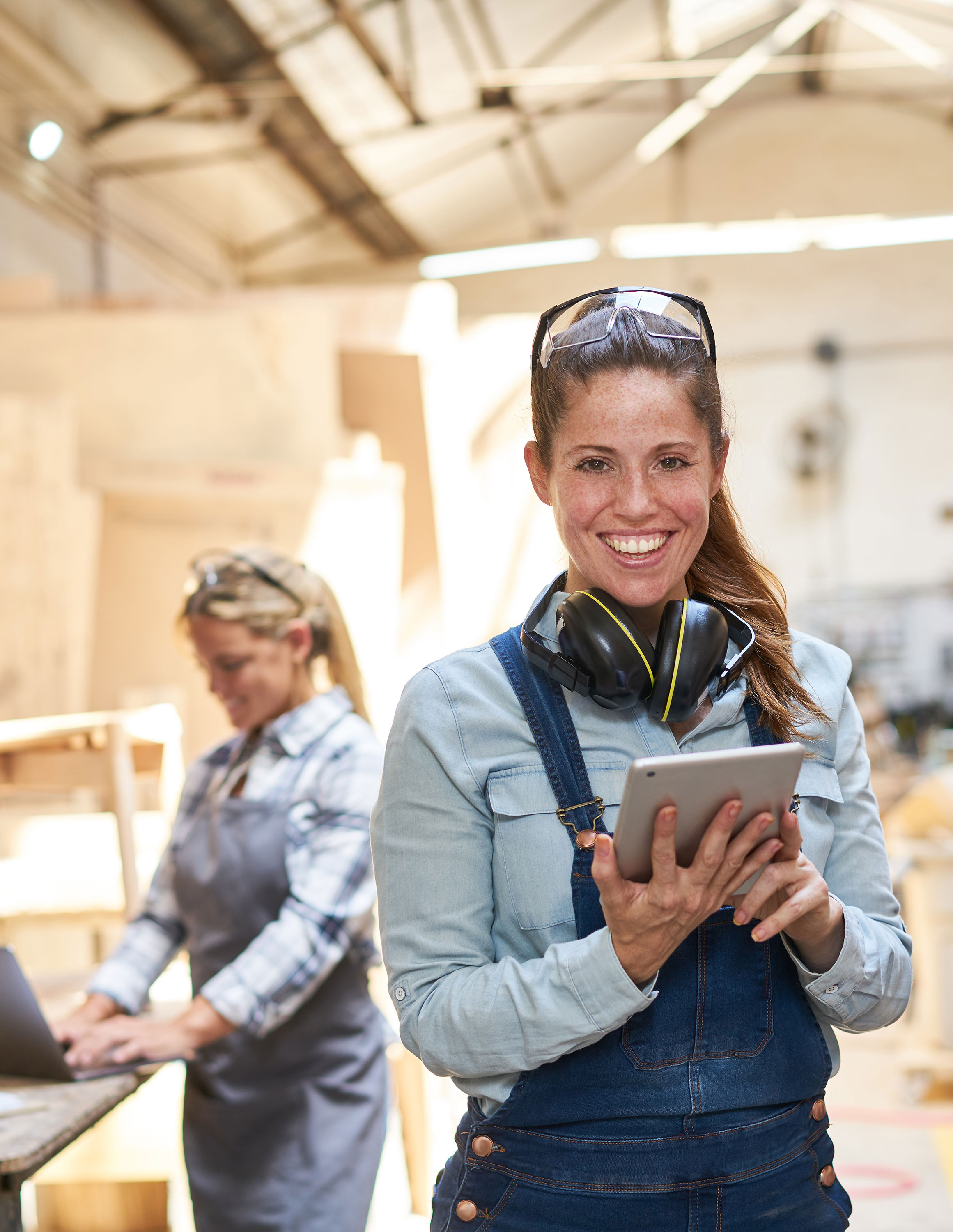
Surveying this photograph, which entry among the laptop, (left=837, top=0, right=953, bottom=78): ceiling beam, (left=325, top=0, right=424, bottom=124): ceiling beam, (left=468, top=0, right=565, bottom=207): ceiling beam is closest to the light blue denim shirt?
the laptop

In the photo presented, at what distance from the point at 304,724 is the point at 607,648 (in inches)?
50.2

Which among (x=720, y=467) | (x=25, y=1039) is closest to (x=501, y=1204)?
(x=720, y=467)

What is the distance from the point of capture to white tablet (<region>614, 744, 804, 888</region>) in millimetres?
956

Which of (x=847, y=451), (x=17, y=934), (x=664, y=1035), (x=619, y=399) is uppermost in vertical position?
(x=847, y=451)

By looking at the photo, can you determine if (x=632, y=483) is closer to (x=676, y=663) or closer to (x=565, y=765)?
(x=676, y=663)

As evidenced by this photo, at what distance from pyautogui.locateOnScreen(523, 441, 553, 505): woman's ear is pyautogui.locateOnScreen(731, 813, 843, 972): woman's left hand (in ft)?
1.43

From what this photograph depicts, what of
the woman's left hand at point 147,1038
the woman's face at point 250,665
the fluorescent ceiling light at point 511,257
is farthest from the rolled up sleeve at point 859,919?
the fluorescent ceiling light at point 511,257

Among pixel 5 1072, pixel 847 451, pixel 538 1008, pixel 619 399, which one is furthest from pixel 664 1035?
pixel 847 451

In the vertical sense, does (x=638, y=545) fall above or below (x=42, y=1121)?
above

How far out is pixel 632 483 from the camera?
1.18m

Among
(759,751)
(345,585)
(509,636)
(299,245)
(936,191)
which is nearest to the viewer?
(759,751)

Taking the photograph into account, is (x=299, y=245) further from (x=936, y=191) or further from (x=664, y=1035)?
(x=664, y=1035)

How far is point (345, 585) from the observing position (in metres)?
4.04

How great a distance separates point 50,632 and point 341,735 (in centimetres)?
182
